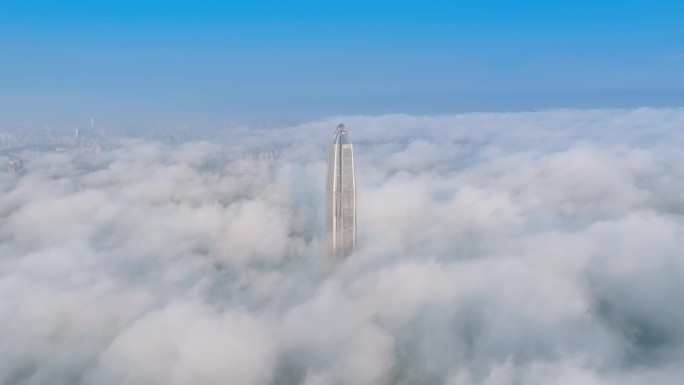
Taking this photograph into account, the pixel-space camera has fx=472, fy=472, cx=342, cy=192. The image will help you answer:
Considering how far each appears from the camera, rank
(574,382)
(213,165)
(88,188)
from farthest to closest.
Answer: (213,165) → (88,188) → (574,382)

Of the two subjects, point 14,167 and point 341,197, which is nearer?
point 341,197

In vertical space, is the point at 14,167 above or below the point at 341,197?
above

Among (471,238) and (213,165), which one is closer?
(471,238)

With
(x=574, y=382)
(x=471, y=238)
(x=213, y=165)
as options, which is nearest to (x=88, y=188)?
(x=213, y=165)

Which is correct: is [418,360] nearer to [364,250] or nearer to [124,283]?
[364,250]

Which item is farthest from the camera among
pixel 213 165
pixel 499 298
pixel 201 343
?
pixel 213 165

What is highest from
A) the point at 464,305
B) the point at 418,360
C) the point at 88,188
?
the point at 88,188

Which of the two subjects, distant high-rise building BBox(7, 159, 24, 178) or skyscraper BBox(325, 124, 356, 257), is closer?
skyscraper BBox(325, 124, 356, 257)

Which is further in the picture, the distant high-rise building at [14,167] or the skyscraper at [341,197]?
the distant high-rise building at [14,167]
